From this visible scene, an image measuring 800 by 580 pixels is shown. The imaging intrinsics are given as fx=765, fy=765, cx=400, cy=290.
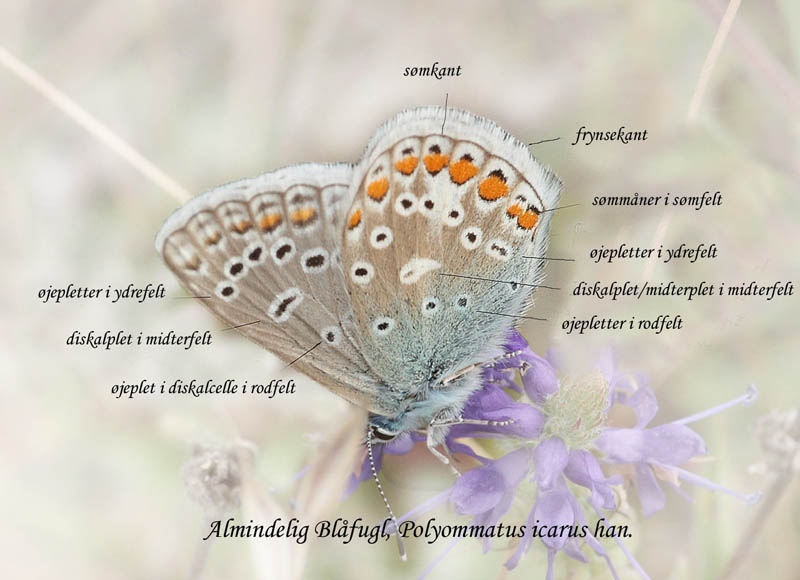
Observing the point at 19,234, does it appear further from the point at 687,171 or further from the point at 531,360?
the point at 687,171

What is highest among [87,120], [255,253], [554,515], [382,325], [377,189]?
[87,120]

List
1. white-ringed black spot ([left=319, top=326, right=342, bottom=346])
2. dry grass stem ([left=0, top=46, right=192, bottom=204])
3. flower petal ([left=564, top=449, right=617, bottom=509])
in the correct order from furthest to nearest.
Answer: dry grass stem ([left=0, top=46, right=192, bottom=204]) < white-ringed black spot ([left=319, top=326, right=342, bottom=346]) < flower petal ([left=564, top=449, right=617, bottom=509])

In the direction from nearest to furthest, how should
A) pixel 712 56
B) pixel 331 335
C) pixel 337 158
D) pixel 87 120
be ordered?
pixel 331 335 → pixel 712 56 → pixel 87 120 → pixel 337 158

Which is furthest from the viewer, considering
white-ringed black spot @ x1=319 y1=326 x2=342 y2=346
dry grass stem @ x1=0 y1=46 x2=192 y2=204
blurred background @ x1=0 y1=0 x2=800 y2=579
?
dry grass stem @ x1=0 y1=46 x2=192 y2=204

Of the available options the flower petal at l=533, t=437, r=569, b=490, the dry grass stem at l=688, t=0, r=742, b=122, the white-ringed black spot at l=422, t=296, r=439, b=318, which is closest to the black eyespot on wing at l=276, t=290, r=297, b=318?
the white-ringed black spot at l=422, t=296, r=439, b=318

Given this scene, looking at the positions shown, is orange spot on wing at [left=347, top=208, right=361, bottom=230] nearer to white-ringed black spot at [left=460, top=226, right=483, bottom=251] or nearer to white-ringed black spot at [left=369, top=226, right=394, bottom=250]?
white-ringed black spot at [left=369, top=226, right=394, bottom=250]

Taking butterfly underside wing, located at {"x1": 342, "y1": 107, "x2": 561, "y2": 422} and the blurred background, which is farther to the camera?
the blurred background

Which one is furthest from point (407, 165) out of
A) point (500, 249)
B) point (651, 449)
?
point (651, 449)

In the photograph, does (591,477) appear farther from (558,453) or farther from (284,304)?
(284,304)

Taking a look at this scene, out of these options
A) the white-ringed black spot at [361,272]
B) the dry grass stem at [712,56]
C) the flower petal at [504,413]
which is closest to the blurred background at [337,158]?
the dry grass stem at [712,56]
